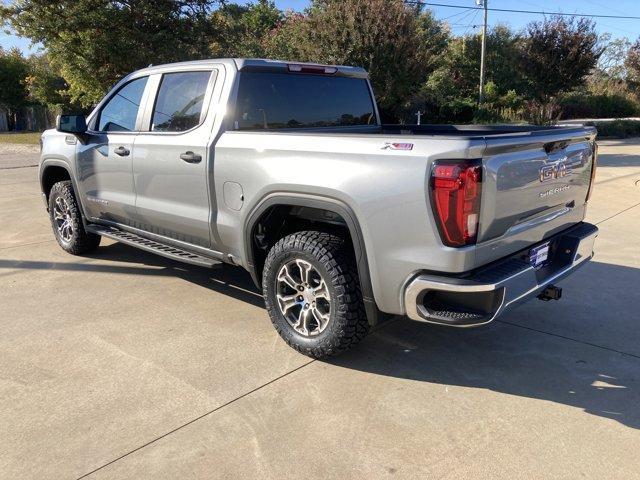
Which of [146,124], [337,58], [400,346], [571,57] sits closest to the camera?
[400,346]

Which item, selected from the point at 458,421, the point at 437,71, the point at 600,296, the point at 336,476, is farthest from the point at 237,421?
the point at 437,71

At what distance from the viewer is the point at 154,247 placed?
4.77 m

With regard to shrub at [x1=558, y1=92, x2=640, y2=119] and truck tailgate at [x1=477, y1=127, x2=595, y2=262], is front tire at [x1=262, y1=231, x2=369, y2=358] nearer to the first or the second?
truck tailgate at [x1=477, y1=127, x2=595, y2=262]

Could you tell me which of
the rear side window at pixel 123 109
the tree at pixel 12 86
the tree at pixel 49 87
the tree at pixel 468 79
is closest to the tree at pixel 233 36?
the tree at pixel 468 79

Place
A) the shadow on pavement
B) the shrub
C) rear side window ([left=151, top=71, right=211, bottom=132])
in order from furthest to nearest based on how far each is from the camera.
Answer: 1. the shrub
2. rear side window ([left=151, top=71, right=211, bottom=132])
3. the shadow on pavement

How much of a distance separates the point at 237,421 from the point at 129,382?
0.83m

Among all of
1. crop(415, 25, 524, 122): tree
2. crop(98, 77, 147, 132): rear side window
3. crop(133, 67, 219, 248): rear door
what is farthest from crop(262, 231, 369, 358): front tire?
crop(415, 25, 524, 122): tree

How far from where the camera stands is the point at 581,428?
9.84ft

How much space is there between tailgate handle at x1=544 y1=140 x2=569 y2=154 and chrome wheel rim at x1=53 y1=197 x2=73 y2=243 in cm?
475

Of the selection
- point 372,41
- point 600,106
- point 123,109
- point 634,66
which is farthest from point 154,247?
point 600,106

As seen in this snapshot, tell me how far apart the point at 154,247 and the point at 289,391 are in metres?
2.05

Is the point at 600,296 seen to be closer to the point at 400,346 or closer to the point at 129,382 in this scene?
the point at 400,346

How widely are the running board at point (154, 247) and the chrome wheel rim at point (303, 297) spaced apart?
70 centimetres

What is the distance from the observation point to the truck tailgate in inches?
Result: 117
